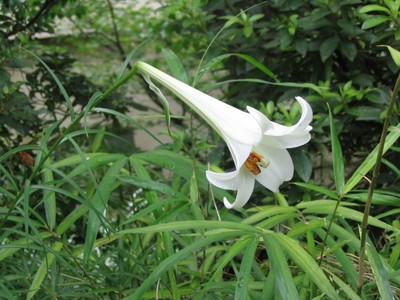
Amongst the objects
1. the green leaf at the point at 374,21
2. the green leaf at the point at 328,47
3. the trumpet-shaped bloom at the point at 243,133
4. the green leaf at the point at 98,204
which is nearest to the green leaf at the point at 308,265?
the trumpet-shaped bloom at the point at 243,133

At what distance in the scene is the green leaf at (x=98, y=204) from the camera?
5.56 ft

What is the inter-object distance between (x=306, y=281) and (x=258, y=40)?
54.1 inches

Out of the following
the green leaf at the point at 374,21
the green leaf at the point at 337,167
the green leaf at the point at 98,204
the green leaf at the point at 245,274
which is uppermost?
the green leaf at the point at 337,167

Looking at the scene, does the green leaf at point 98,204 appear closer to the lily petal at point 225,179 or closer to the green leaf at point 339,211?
the lily petal at point 225,179

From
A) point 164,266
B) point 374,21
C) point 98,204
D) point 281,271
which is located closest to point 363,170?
point 281,271

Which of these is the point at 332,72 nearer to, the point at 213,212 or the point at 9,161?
the point at 213,212

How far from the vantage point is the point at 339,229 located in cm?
172

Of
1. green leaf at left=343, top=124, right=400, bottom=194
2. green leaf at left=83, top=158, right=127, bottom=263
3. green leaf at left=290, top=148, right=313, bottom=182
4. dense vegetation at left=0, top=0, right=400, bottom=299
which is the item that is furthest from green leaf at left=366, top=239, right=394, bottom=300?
green leaf at left=290, top=148, right=313, bottom=182

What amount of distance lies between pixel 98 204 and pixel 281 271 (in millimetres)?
568

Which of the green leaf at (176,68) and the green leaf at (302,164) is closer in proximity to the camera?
the green leaf at (176,68)

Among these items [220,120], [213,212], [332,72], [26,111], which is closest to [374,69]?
[332,72]

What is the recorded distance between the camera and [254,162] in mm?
1478

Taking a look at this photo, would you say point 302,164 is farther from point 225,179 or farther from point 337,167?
point 225,179

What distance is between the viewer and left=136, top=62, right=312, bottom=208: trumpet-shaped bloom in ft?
4.59
